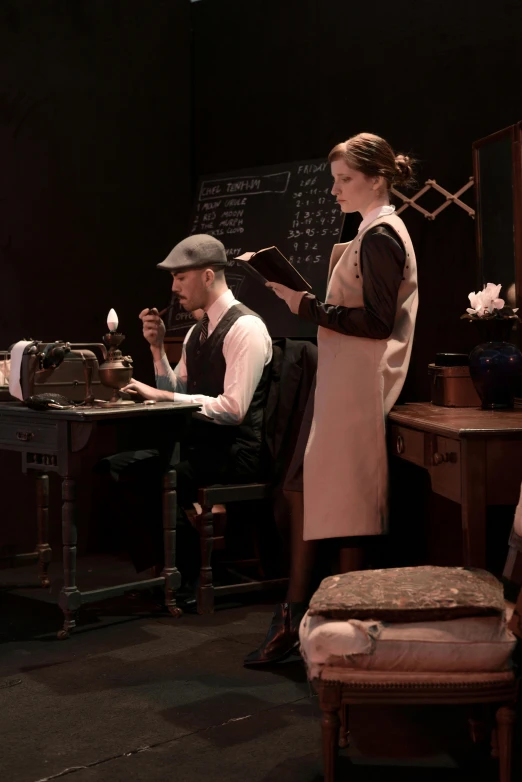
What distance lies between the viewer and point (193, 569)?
4.24m

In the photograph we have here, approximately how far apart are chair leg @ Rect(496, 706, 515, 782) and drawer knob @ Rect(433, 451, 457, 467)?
73 centimetres

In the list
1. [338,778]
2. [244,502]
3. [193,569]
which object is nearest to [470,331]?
[244,502]

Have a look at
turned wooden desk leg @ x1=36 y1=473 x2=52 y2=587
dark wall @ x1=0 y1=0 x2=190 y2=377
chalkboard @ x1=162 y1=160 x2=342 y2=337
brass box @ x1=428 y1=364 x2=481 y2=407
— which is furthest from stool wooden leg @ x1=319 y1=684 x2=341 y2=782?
dark wall @ x1=0 y1=0 x2=190 y2=377

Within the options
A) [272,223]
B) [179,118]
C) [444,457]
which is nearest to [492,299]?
[444,457]

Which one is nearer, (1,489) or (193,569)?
(193,569)

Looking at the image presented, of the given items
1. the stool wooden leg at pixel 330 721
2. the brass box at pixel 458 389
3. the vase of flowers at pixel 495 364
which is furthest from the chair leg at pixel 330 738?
the brass box at pixel 458 389

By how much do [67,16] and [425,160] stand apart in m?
2.06

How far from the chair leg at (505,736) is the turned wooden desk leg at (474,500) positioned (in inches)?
19.7

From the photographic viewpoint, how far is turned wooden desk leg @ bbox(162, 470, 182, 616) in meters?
3.92

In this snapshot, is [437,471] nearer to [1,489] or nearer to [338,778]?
[338,778]

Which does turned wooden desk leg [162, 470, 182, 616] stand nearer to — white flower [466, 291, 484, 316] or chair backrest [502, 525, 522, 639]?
white flower [466, 291, 484, 316]

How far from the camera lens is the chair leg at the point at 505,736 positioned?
6.91 ft

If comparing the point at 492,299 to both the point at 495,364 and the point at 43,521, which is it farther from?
the point at 43,521

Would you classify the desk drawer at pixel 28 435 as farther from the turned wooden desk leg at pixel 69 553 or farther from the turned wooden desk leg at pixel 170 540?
the turned wooden desk leg at pixel 170 540
